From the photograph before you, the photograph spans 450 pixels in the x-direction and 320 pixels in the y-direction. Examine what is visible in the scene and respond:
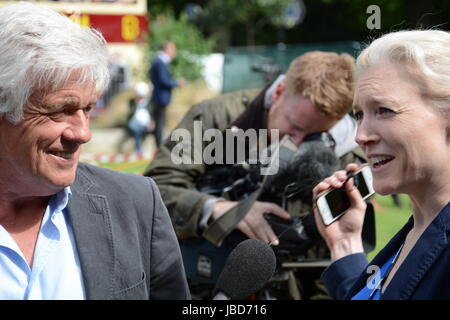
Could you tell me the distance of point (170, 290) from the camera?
7.82 ft

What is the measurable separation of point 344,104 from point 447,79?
127 cm

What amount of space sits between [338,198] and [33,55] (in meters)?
1.30

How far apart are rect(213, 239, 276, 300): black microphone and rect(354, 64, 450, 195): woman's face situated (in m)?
0.39

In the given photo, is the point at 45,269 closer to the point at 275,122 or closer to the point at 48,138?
the point at 48,138

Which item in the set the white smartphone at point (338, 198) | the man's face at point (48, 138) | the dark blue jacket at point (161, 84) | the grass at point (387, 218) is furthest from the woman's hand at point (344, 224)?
the dark blue jacket at point (161, 84)

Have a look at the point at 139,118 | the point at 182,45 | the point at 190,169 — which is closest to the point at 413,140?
the point at 190,169

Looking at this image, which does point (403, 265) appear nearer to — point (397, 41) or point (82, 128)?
point (397, 41)

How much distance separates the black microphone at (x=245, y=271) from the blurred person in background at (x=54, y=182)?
0.37 metres

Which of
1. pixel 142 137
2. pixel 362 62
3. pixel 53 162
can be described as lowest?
pixel 142 137

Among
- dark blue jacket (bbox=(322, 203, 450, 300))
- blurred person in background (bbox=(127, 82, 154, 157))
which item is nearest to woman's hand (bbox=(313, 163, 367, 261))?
dark blue jacket (bbox=(322, 203, 450, 300))

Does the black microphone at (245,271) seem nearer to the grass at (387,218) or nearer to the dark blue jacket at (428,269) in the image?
the dark blue jacket at (428,269)

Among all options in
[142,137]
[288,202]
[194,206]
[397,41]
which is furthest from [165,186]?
[142,137]

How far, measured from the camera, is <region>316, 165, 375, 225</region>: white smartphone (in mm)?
2701

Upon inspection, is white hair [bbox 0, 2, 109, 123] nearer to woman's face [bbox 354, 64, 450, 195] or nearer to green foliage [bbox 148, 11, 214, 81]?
woman's face [bbox 354, 64, 450, 195]
